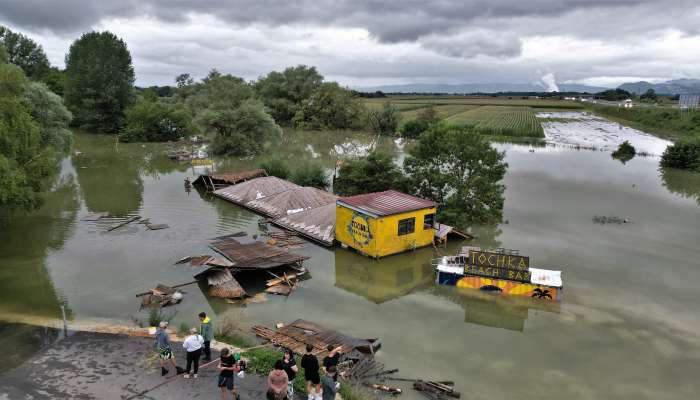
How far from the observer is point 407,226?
24094mm

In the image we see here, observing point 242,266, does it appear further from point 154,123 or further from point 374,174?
point 154,123

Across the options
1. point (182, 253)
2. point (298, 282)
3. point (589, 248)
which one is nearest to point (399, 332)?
point (298, 282)

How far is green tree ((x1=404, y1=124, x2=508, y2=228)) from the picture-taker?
28.1m

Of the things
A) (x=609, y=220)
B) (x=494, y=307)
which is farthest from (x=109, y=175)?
(x=609, y=220)

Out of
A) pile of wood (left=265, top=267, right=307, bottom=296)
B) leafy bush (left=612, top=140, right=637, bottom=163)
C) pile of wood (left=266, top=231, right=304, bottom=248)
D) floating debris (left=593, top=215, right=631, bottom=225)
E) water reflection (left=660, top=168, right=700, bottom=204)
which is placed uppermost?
leafy bush (left=612, top=140, right=637, bottom=163)

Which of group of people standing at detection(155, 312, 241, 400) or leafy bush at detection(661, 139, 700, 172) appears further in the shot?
leafy bush at detection(661, 139, 700, 172)

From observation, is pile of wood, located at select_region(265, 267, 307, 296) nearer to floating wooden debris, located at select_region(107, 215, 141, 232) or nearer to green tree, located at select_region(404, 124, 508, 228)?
green tree, located at select_region(404, 124, 508, 228)

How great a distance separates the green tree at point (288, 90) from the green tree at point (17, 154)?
69.6 m

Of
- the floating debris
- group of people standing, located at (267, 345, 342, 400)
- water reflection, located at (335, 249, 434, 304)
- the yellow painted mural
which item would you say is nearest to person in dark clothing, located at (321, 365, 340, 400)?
group of people standing, located at (267, 345, 342, 400)

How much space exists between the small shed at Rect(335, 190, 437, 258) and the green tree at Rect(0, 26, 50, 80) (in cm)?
8664

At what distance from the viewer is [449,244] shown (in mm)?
26453

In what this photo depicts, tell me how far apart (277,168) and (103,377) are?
29183mm

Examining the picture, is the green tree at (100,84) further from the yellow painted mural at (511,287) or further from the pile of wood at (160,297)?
the yellow painted mural at (511,287)

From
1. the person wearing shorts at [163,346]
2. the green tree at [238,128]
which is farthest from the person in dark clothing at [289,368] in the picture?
the green tree at [238,128]
